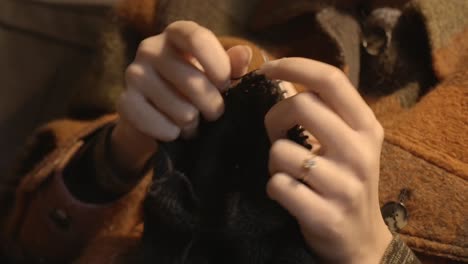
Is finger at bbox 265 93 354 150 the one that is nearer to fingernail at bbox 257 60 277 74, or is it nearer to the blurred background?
fingernail at bbox 257 60 277 74

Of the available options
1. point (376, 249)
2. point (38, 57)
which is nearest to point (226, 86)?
point (376, 249)

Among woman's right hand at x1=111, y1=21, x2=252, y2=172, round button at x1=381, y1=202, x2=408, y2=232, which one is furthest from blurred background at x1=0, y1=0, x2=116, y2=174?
round button at x1=381, y1=202, x2=408, y2=232

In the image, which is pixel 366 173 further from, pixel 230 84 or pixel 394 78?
pixel 394 78

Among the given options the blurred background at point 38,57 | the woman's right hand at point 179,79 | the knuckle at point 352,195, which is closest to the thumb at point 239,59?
the woman's right hand at point 179,79

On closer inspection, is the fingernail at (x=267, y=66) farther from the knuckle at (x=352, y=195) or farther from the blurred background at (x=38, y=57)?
the blurred background at (x=38, y=57)

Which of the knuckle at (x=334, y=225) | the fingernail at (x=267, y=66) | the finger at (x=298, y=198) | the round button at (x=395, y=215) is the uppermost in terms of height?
the fingernail at (x=267, y=66)

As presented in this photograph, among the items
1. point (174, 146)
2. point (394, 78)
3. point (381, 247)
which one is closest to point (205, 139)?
point (174, 146)
